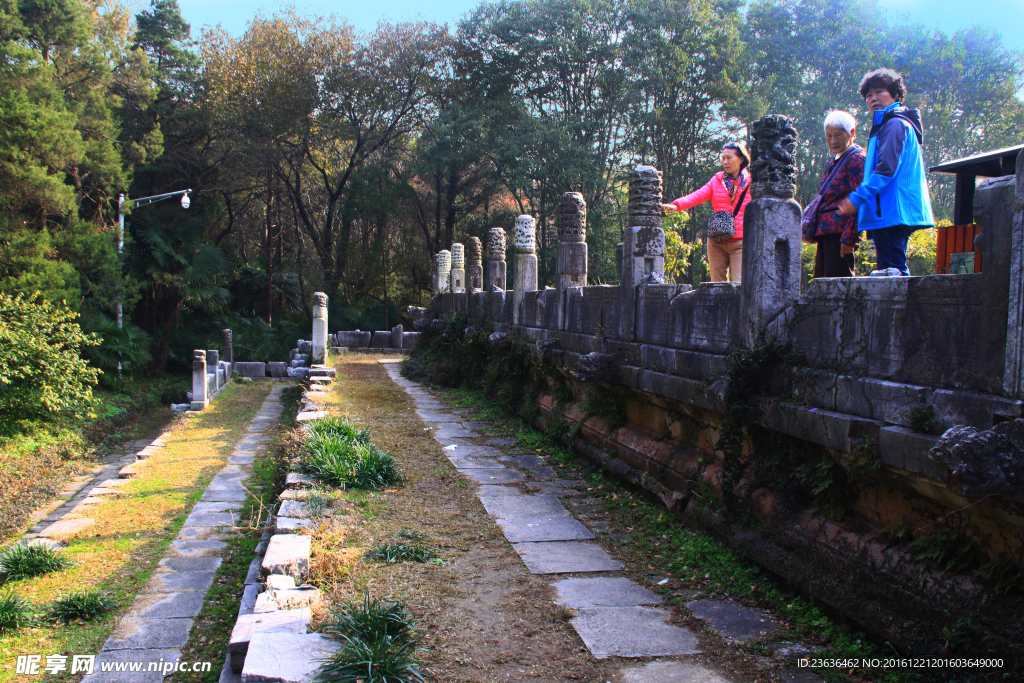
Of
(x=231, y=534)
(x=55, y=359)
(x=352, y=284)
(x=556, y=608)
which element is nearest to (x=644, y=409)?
(x=556, y=608)

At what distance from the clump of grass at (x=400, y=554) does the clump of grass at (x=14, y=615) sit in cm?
308

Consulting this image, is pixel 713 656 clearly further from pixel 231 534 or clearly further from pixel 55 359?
pixel 55 359

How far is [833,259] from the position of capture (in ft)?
15.2

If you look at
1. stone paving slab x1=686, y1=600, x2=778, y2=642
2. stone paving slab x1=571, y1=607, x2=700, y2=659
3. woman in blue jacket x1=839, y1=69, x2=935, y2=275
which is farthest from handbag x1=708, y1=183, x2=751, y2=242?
stone paving slab x1=571, y1=607, x2=700, y2=659

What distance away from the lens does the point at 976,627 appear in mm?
2553

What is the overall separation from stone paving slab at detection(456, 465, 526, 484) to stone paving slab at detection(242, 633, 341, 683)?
9.76ft

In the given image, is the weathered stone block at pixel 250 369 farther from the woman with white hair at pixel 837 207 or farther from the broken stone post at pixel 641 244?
the woman with white hair at pixel 837 207

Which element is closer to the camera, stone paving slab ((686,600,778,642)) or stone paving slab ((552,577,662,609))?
stone paving slab ((686,600,778,642))

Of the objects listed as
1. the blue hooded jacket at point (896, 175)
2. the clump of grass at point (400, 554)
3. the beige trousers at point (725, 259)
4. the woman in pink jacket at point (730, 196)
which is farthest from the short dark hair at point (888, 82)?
the clump of grass at point (400, 554)

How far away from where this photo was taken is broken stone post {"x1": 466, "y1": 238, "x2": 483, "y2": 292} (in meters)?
13.2

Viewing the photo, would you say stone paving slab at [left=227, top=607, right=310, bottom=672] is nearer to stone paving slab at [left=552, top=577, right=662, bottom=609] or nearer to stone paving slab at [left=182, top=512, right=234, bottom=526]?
stone paving slab at [left=552, top=577, right=662, bottom=609]

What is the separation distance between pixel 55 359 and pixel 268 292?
13024 millimetres

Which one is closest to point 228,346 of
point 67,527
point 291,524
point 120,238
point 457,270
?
point 120,238

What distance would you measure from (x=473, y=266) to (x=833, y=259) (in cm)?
923
